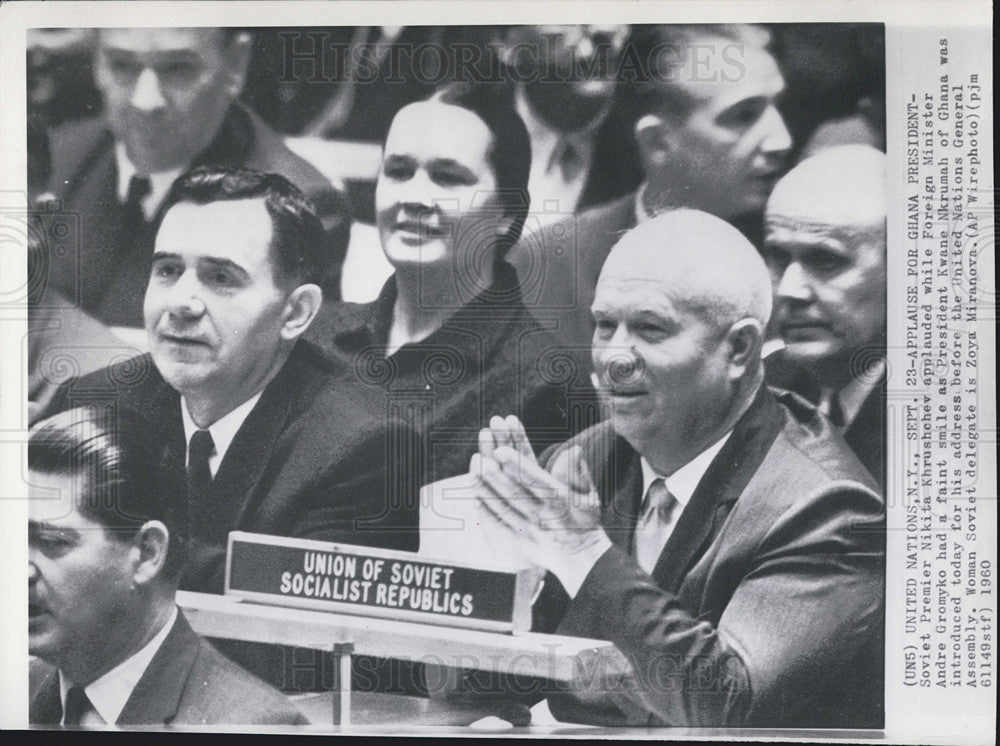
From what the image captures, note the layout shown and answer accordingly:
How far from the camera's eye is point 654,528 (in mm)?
1280

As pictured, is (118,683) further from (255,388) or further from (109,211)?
(109,211)

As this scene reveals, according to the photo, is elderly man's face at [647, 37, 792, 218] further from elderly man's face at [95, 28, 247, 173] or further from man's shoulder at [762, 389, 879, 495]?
elderly man's face at [95, 28, 247, 173]

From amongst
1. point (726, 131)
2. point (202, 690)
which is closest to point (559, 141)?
point (726, 131)

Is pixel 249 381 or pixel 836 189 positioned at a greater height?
pixel 836 189

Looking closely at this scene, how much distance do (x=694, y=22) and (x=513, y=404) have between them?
603 mm

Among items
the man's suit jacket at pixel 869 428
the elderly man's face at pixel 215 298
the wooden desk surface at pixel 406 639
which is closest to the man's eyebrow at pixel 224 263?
the elderly man's face at pixel 215 298

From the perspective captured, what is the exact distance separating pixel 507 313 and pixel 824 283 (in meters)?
0.45

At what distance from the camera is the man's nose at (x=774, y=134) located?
1.29 metres

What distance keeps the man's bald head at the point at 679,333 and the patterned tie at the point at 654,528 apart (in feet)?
0.15

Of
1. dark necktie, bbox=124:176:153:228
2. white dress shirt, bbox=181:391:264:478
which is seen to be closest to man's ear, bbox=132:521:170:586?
white dress shirt, bbox=181:391:264:478

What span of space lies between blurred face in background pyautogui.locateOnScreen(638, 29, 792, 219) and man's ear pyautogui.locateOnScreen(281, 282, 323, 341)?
1.66 feet

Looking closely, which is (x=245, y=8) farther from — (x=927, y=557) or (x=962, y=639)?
(x=962, y=639)

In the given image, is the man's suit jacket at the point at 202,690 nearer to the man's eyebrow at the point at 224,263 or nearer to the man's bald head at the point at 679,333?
the man's eyebrow at the point at 224,263

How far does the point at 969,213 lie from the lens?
1.29 metres
